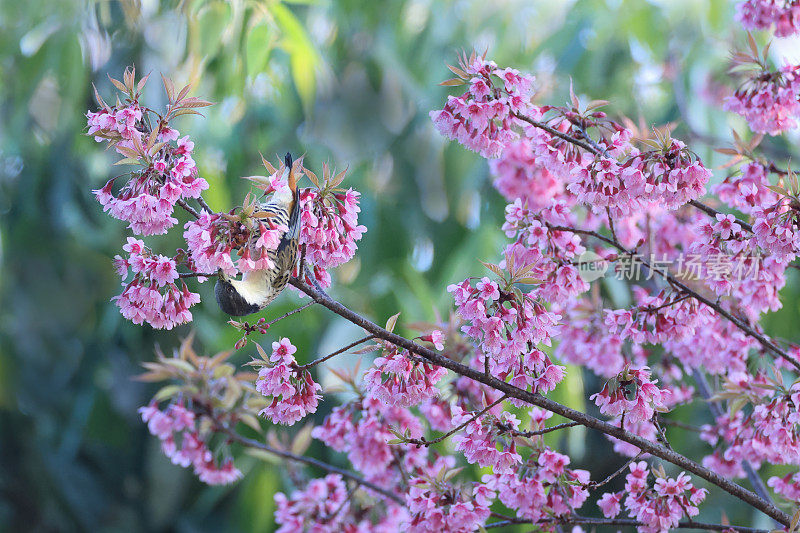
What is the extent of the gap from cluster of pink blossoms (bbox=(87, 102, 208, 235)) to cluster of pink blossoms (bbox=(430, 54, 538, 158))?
1.10ft

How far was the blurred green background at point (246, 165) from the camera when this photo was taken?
256cm

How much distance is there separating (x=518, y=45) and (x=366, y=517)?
2.12 m

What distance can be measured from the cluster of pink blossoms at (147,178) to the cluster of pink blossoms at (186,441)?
2.16 feet

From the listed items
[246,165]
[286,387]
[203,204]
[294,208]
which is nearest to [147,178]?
[203,204]

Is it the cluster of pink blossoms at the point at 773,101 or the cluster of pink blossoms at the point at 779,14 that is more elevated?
the cluster of pink blossoms at the point at 779,14

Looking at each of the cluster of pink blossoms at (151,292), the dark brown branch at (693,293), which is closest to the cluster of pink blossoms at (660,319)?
the dark brown branch at (693,293)

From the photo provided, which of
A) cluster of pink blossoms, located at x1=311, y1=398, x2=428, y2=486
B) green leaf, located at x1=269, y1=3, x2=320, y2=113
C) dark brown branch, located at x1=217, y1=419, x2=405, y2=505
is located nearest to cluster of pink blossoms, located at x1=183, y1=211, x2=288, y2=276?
cluster of pink blossoms, located at x1=311, y1=398, x2=428, y2=486

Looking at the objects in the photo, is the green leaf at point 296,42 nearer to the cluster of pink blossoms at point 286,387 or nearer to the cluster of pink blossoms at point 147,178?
the cluster of pink blossoms at point 147,178

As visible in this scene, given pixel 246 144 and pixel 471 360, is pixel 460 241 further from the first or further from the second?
pixel 471 360

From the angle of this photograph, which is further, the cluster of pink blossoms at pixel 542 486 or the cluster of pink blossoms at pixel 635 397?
the cluster of pink blossoms at pixel 542 486

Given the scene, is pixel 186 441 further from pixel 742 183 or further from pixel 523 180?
pixel 742 183

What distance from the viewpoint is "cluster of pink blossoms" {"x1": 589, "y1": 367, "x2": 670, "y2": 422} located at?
0.97 metres

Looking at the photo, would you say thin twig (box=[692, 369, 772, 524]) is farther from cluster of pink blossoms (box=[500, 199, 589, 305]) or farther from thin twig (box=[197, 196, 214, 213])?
thin twig (box=[197, 196, 214, 213])

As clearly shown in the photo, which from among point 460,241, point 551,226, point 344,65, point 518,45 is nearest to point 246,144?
point 344,65
